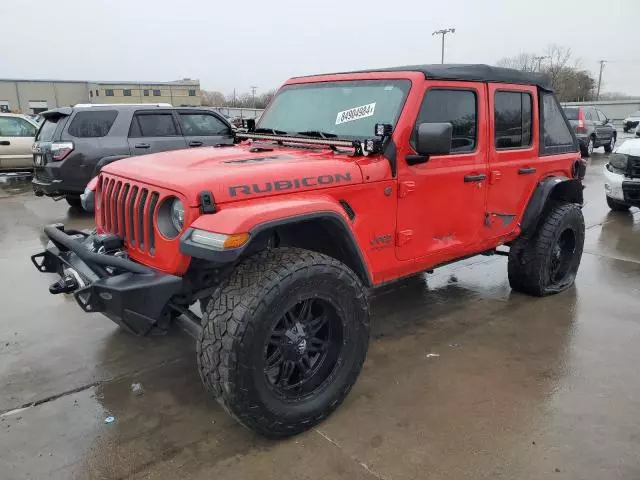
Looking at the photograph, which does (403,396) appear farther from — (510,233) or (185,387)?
(510,233)

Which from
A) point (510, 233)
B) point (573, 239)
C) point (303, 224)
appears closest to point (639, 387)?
point (510, 233)

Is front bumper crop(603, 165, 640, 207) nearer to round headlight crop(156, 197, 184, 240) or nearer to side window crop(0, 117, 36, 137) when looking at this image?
round headlight crop(156, 197, 184, 240)

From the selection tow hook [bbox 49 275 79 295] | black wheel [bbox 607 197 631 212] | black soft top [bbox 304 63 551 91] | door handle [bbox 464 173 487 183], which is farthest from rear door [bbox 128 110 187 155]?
black wheel [bbox 607 197 631 212]

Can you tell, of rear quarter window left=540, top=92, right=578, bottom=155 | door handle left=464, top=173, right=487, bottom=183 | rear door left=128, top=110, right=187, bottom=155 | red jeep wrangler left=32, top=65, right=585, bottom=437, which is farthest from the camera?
rear door left=128, top=110, right=187, bottom=155

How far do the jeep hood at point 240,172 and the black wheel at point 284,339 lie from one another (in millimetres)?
375

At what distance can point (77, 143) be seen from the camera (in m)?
8.19

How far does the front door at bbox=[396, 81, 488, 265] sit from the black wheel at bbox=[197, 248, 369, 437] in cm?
80

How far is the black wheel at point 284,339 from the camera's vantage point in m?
2.45

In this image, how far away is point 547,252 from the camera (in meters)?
4.58

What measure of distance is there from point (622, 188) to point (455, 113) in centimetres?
546

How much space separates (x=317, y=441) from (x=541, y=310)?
270 centimetres

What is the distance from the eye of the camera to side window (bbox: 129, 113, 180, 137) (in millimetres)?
8719

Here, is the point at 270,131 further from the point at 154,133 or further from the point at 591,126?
the point at 591,126

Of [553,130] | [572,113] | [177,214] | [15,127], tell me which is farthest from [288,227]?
[572,113]
